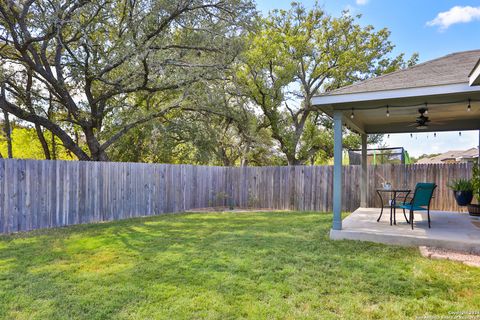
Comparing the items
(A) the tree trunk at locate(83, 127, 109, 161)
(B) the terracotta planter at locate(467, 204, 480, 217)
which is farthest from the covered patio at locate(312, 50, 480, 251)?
(A) the tree trunk at locate(83, 127, 109, 161)

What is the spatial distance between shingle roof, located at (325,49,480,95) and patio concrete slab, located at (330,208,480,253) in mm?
2264

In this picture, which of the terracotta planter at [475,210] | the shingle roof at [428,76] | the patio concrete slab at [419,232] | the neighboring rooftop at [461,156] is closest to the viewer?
the patio concrete slab at [419,232]

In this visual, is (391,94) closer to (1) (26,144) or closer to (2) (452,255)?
(2) (452,255)

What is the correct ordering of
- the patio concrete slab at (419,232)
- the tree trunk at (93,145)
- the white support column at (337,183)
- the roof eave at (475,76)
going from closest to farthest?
the roof eave at (475,76)
the patio concrete slab at (419,232)
the white support column at (337,183)
the tree trunk at (93,145)

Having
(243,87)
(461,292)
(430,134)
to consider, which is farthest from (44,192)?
(430,134)

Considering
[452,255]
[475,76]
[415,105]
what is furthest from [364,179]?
[475,76]

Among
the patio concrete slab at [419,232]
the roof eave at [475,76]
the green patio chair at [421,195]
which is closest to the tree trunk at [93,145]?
the patio concrete slab at [419,232]

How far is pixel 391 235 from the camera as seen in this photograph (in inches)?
193

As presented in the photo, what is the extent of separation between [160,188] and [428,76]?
22.8 ft

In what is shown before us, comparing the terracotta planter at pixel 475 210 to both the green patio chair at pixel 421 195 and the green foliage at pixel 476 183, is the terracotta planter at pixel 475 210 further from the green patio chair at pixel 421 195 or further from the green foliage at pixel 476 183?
the green patio chair at pixel 421 195

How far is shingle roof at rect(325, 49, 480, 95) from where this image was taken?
4789mm

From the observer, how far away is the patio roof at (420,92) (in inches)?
183

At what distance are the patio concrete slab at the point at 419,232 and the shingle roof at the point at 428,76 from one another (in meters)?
2.26

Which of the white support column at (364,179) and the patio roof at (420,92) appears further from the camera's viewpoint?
the white support column at (364,179)
